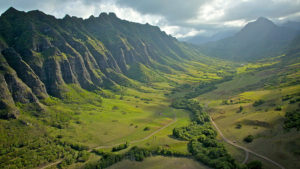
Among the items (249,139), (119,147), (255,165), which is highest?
(249,139)

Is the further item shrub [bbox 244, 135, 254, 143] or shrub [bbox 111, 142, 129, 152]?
shrub [bbox 111, 142, 129, 152]

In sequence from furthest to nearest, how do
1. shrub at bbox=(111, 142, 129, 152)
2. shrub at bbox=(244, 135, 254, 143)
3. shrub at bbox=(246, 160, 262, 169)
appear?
shrub at bbox=(111, 142, 129, 152) < shrub at bbox=(244, 135, 254, 143) < shrub at bbox=(246, 160, 262, 169)

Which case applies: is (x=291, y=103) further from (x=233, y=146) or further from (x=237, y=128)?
(x=233, y=146)

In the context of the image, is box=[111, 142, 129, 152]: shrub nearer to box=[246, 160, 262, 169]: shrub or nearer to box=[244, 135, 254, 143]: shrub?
box=[246, 160, 262, 169]: shrub

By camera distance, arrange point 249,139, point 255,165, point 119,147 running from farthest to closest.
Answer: point 119,147 < point 249,139 < point 255,165

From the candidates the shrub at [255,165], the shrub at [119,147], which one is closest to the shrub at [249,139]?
the shrub at [255,165]

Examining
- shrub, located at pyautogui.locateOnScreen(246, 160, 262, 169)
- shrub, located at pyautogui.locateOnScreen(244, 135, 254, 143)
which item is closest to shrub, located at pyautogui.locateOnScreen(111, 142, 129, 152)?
shrub, located at pyautogui.locateOnScreen(246, 160, 262, 169)

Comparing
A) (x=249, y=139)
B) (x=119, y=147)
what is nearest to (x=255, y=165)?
(x=249, y=139)

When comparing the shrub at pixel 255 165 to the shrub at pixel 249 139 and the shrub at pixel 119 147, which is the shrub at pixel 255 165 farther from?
the shrub at pixel 119 147

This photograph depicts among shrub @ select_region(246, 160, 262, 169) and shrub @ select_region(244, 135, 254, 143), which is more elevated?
shrub @ select_region(244, 135, 254, 143)

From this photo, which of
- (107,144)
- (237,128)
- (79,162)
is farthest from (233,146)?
(79,162)

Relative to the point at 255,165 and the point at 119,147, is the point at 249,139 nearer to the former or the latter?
the point at 255,165
